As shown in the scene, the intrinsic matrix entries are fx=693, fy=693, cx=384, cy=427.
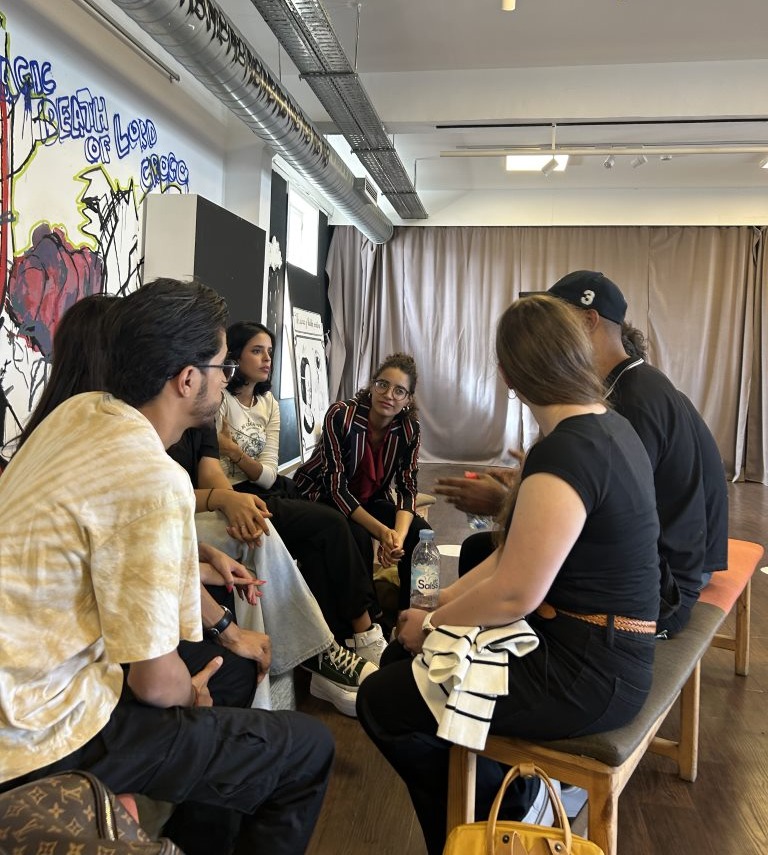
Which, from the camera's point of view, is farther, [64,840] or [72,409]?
[72,409]

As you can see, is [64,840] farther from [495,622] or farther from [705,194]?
[705,194]

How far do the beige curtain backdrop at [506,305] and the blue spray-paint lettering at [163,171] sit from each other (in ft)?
11.6

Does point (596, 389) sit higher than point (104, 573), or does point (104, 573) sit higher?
point (596, 389)

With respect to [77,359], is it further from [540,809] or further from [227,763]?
[540,809]

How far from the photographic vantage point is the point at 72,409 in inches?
42.9

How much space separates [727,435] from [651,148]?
3533mm

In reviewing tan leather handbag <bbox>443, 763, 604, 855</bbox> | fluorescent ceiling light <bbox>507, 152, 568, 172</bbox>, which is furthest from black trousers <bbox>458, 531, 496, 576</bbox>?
fluorescent ceiling light <bbox>507, 152, 568, 172</bbox>

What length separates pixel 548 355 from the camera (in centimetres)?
131

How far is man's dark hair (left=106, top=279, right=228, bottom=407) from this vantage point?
3.82ft

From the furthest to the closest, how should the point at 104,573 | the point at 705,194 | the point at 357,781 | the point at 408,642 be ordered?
the point at 705,194 → the point at 357,781 → the point at 408,642 → the point at 104,573

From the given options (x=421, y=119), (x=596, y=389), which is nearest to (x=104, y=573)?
(x=596, y=389)

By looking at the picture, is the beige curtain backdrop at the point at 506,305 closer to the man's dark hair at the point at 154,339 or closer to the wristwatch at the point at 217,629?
the wristwatch at the point at 217,629

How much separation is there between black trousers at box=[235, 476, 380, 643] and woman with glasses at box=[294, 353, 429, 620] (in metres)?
0.25

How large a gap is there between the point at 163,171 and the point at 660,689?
354 cm
